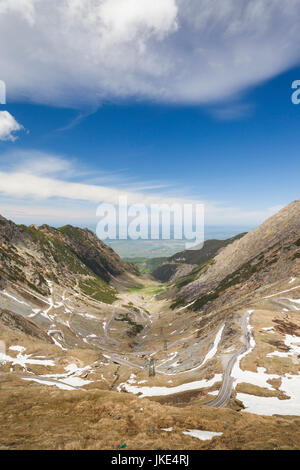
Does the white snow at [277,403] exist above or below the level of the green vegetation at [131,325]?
above

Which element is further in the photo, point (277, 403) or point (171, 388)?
point (171, 388)

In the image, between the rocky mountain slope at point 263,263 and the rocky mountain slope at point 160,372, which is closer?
the rocky mountain slope at point 160,372

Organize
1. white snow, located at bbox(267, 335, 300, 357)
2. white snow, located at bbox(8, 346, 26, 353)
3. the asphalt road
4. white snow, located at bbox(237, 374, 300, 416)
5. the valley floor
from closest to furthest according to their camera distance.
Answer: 1. the valley floor
2. white snow, located at bbox(237, 374, 300, 416)
3. the asphalt road
4. white snow, located at bbox(267, 335, 300, 357)
5. white snow, located at bbox(8, 346, 26, 353)

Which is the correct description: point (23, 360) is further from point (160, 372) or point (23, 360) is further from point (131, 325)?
point (131, 325)

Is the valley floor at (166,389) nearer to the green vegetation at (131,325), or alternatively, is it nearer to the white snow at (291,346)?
the white snow at (291,346)

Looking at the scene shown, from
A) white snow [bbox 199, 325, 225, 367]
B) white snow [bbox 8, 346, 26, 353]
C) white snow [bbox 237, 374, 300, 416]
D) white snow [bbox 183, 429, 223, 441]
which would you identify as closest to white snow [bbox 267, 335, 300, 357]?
white snow [bbox 237, 374, 300, 416]

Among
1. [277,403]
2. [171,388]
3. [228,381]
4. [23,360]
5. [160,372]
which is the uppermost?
[277,403]

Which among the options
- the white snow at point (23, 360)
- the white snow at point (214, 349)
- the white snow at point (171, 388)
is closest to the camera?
the white snow at point (171, 388)

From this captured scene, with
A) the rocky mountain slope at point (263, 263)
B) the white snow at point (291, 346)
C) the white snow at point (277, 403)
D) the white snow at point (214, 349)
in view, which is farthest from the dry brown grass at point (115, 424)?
the rocky mountain slope at point (263, 263)

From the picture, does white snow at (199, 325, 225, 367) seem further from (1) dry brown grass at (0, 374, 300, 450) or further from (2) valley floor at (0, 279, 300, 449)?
(1) dry brown grass at (0, 374, 300, 450)

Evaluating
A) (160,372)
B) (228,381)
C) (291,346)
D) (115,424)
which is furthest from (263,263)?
(115,424)
